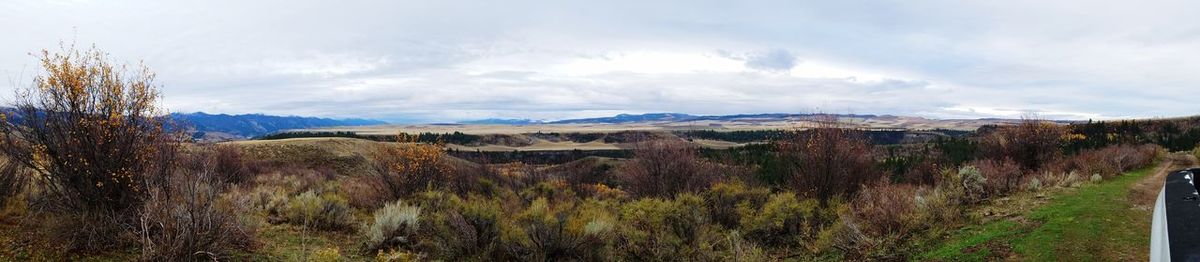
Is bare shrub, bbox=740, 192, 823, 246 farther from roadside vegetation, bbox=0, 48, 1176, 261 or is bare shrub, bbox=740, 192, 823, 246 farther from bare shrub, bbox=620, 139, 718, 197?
bare shrub, bbox=620, 139, 718, 197

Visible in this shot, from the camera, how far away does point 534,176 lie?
35.2m

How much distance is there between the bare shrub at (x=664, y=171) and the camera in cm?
2256

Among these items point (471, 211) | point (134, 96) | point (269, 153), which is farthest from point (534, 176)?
point (269, 153)

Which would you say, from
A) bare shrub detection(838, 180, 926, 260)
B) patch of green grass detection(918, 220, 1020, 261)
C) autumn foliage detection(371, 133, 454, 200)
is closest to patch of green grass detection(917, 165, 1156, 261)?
patch of green grass detection(918, 220, 1020, 261)

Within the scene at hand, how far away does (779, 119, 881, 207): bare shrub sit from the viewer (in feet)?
57.8

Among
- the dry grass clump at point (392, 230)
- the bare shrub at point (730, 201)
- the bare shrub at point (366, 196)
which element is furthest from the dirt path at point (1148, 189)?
the bare shrub at point (366, 196)

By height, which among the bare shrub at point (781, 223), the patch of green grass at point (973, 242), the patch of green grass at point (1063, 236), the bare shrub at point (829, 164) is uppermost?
the bare shrub at point (829, 164)

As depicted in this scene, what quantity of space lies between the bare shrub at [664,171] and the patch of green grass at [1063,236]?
11192 mm

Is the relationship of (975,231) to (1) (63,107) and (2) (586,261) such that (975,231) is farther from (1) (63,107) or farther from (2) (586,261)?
(1) (63,107)

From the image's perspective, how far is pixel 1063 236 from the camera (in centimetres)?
964

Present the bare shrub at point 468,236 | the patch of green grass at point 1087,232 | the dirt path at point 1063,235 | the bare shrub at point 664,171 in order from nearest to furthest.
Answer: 1. the patch of green grass at point 1087,232
2. the dirt path at point 1063,235
3. the bare shrub at point 468,236
4. the bare shrub at point 664,171

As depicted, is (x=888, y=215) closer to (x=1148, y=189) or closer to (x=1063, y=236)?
(x=1063, y=236)

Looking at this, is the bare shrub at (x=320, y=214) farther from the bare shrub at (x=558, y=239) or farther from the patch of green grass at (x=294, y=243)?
the bare shrub at (x=558, y=239)

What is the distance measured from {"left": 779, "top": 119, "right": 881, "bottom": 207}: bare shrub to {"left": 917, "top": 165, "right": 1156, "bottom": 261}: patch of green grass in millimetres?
5079
